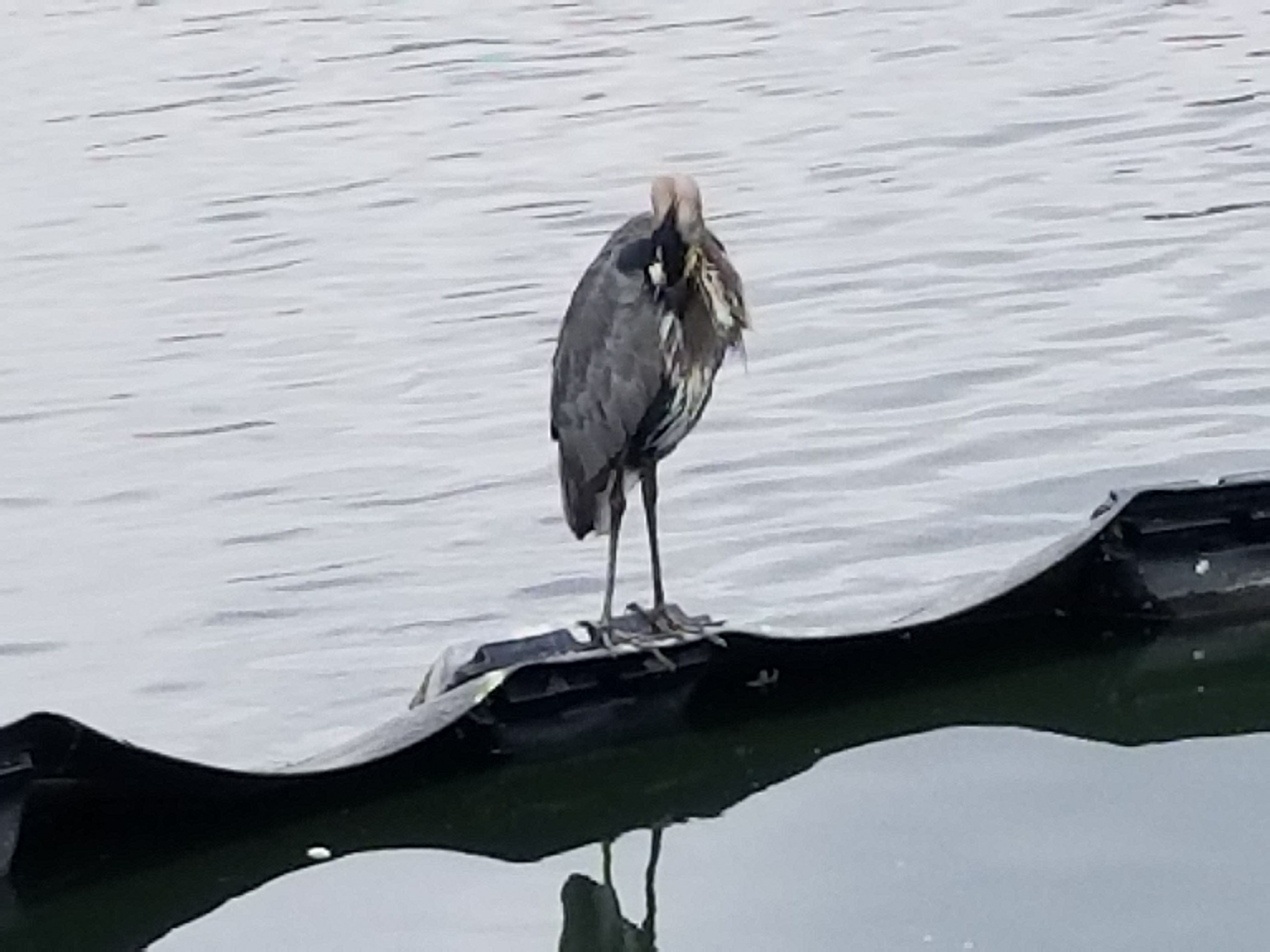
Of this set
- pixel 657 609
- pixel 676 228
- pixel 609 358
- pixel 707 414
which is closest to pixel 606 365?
pixel 609 358

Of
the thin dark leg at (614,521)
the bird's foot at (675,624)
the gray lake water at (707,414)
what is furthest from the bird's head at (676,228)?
the gray lake water at (707,414)

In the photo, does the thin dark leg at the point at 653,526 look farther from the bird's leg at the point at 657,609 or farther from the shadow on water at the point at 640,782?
the shadow on water at the point at 640,782

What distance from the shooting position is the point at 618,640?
5.54 m

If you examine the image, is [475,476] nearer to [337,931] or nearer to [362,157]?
[337,931]

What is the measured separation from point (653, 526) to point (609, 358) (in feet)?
1.45

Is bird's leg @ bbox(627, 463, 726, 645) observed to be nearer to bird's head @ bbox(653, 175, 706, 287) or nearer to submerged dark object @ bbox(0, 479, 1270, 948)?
submerged dark object @ bbox(0, 479, 1270, 948)

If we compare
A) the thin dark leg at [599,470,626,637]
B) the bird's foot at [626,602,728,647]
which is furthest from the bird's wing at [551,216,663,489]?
the bird's foot at [626,602,728,647]

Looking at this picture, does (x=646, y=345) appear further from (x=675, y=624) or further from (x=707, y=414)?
(x=707, y=414)

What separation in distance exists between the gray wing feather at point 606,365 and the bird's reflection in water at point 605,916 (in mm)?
1024

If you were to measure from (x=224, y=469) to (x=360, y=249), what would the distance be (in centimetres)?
300

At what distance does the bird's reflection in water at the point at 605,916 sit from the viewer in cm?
477

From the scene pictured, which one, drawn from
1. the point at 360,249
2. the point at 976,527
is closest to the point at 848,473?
the point at 976,527

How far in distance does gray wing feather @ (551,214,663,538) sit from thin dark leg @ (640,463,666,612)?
5.4 inches

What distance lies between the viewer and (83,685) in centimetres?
665
